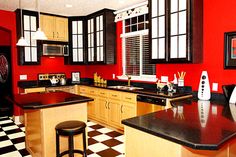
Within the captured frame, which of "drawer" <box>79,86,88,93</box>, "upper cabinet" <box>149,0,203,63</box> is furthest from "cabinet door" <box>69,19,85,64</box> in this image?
"upper cabinet" <box>149,0,203,63</box>

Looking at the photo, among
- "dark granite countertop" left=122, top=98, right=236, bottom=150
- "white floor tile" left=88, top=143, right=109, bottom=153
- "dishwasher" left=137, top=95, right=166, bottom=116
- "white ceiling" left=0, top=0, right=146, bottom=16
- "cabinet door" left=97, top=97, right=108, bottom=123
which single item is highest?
"white ceiling" left=0, top=0, right=146, bottom=16

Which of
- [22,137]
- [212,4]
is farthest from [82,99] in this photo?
[212,4]

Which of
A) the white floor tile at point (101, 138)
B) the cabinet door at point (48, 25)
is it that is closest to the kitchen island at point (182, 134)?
the white floor tile at point (101, 138)

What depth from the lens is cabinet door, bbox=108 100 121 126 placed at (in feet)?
13.5

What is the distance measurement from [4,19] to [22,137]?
2956 millimetres

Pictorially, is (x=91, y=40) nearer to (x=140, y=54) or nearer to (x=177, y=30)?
(x=140, y=54)

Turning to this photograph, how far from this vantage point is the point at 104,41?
16.0 ft

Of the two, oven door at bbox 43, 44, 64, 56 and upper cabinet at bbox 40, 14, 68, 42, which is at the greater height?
upper cabinet at bbox 40, 14, 68, 42

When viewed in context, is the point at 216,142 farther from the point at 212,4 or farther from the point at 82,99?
the point at 212,4

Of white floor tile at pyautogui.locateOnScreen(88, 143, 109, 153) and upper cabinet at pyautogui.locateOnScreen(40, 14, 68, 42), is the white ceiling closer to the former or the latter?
upper cabinet at pyautogui.locateOnScreen(40, 14, 68, 42)

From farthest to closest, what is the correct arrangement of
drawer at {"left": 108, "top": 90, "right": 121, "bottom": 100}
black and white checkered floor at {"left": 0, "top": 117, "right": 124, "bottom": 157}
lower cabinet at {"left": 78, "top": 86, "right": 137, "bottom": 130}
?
1. drawer at {"left": 108, "top": 90, "right": 121, "bottom": 100}
2. lower cabinet at {"left": 78, "top": 86, "right": 137, "bottom": 130}
3. black and white checkered floor at {"left": 0, "top": 117, "right": 124, "bottom": 157}

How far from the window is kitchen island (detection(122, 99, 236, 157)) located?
2.40 meters

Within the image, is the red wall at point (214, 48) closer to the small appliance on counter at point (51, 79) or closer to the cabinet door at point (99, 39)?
the cabinet door at point (99, 39)

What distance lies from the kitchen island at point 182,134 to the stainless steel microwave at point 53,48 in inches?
159
